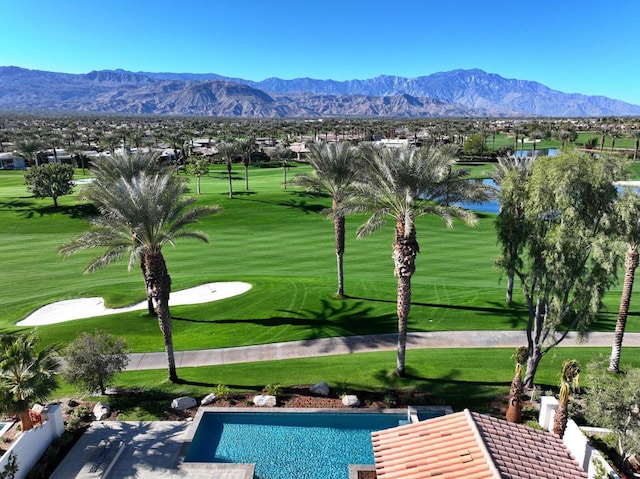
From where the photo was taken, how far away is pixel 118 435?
48.0 feet

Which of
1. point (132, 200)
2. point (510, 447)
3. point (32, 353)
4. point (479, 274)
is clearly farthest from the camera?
point (479, 274)

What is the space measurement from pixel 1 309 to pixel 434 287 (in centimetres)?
2466

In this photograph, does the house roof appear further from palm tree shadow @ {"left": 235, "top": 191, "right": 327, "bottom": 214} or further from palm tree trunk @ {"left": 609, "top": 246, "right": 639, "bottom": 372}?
palm tree shadow @ {"left": 235, "top": 191, "right": 327, "bottom": 214}

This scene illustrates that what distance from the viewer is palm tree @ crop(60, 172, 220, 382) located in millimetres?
16703

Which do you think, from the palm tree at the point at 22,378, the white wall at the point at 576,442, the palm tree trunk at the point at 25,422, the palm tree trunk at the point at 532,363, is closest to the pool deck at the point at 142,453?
the palm tree trunk at the point at 25,422

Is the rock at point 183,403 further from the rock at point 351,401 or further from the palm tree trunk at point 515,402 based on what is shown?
the palm tree trunk at point 515,402

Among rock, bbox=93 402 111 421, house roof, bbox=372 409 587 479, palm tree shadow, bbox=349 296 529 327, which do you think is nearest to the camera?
house roof, bbox=372 409 587 479

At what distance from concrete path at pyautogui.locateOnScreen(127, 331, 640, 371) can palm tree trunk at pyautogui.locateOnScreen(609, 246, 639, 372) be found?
1.82m

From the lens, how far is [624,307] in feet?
57.7

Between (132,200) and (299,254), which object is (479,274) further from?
(132,200)

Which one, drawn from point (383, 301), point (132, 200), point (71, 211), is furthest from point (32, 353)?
point (71, 211)

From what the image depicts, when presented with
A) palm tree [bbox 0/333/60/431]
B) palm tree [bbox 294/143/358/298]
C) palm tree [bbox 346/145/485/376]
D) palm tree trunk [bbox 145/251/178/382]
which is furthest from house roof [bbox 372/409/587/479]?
palm tree [bbox 294/143/358/298]

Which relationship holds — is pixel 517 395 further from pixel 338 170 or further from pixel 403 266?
pixel 338 170

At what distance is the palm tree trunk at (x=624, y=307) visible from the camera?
1708 centimetres
